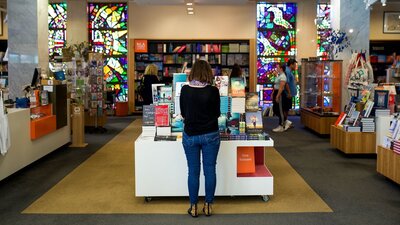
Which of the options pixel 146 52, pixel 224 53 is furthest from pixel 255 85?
pixel 146 52

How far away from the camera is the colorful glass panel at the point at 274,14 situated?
14719mm

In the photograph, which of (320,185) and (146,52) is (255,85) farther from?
(320,185)

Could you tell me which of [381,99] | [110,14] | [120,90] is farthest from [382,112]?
[110,14]

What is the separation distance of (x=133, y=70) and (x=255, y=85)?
3894mm

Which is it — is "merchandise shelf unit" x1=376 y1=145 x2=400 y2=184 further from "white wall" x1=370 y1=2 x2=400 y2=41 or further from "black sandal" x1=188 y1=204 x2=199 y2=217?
"white wall" x1=370 y1=2 x2=400 y2=41

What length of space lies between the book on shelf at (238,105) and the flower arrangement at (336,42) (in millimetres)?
5999

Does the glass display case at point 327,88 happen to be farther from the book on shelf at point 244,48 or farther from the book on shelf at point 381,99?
the book on shelf at point 244,48

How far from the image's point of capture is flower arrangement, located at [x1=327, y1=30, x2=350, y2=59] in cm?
1029

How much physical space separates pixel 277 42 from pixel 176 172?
10.5 metres

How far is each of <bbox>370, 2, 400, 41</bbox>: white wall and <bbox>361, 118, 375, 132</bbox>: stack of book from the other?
2.87 meters

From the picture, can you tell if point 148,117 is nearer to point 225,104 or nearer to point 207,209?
point 225,104

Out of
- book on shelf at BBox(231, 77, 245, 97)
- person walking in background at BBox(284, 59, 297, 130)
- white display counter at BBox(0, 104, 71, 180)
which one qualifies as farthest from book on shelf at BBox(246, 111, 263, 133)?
person walking in background at BBox(284, 59, 297, 130)

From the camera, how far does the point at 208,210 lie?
4.64m

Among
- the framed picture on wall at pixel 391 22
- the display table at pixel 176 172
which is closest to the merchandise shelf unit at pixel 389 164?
the display table at pixel 176 172
